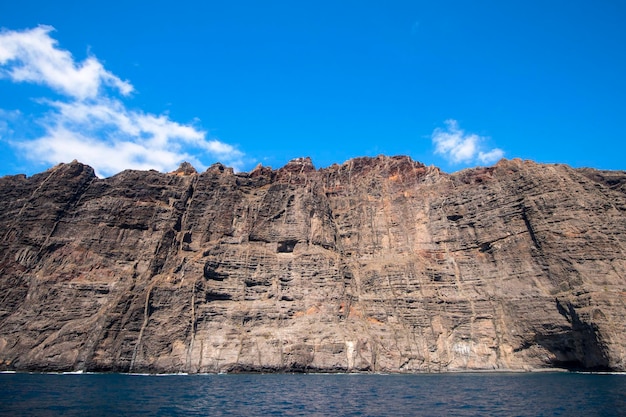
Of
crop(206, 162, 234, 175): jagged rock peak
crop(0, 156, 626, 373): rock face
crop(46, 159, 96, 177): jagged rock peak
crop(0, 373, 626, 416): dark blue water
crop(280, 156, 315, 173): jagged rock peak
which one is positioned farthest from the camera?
crop(280, 156, 315, 173): jagged rock peak

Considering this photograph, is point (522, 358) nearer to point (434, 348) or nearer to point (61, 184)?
point (434, 348)

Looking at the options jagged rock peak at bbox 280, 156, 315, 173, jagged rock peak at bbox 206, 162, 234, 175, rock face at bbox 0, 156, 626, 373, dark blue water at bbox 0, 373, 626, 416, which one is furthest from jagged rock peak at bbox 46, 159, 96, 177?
dark blue water at bbox 0, 373, 626, 416

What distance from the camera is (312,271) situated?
252 ft

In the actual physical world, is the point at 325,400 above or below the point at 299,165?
below

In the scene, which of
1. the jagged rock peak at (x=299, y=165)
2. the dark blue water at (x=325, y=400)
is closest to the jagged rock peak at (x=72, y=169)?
the jagged rock peak at (x=299, y=165)

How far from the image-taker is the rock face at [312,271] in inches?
2532

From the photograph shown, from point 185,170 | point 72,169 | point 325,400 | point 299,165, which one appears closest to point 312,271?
point 299,165

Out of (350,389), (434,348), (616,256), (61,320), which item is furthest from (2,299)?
(616,256)

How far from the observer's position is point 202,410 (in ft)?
91.9

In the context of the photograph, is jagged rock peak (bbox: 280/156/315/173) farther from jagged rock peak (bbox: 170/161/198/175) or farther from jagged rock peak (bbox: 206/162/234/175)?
jagged rock peak (bbox: 170/161/198/175)

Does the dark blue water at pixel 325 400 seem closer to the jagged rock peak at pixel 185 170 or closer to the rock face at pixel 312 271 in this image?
the rock face at pixel 312 271

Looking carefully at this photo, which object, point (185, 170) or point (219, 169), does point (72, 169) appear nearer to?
point (185, 170)

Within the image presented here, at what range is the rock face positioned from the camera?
6431cm

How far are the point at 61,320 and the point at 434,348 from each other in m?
55.6
